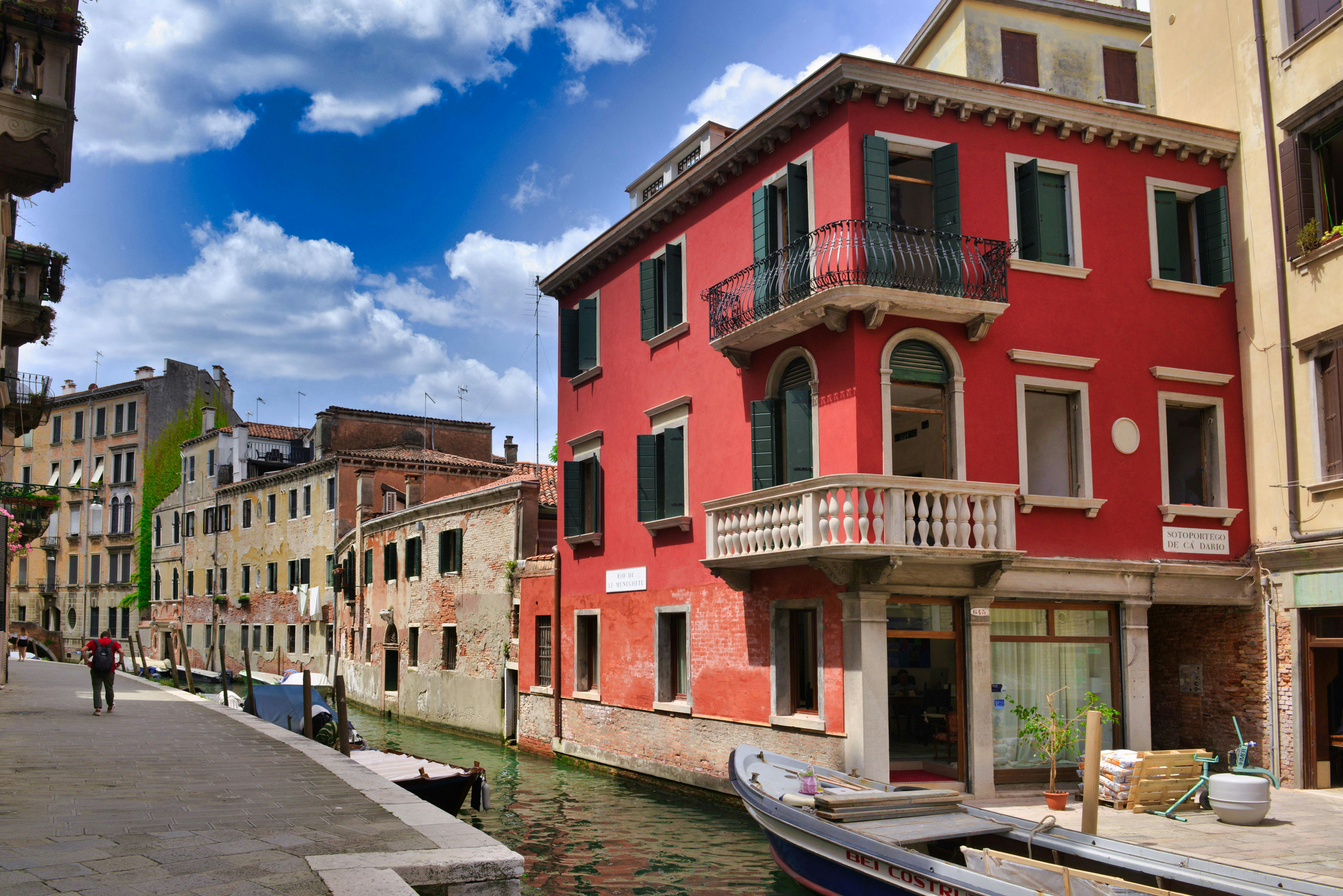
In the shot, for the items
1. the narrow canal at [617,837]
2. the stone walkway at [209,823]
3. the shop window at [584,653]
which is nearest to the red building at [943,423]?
the narrow canal at [617,837]

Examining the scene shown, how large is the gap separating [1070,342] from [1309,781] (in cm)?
593

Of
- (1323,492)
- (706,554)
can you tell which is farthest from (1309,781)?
(706,554)

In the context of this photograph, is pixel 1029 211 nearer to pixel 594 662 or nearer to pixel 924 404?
pixel 924 404

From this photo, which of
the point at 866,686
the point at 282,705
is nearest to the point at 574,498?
the point at 282,705

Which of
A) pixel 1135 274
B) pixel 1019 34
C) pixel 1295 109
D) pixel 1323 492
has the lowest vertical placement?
pixel 1323 492

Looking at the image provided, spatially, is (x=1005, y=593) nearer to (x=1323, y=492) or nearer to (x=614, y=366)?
(x=1323, y=492)

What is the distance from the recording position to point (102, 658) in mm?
17250

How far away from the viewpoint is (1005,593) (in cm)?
1295

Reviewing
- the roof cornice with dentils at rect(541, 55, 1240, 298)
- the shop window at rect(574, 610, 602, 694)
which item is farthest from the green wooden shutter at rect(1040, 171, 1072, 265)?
the shop window at rect(574, 610, 602, 694)

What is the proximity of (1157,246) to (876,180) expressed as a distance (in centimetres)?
444

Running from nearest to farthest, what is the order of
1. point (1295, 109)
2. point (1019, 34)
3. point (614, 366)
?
point (1295, 109) → point (1019, 34) → point (614, 366)

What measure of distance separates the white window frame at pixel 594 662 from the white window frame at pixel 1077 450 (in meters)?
8.05

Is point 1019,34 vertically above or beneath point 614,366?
above

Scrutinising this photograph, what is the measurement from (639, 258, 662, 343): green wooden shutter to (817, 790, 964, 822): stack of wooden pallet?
9.07 metres
